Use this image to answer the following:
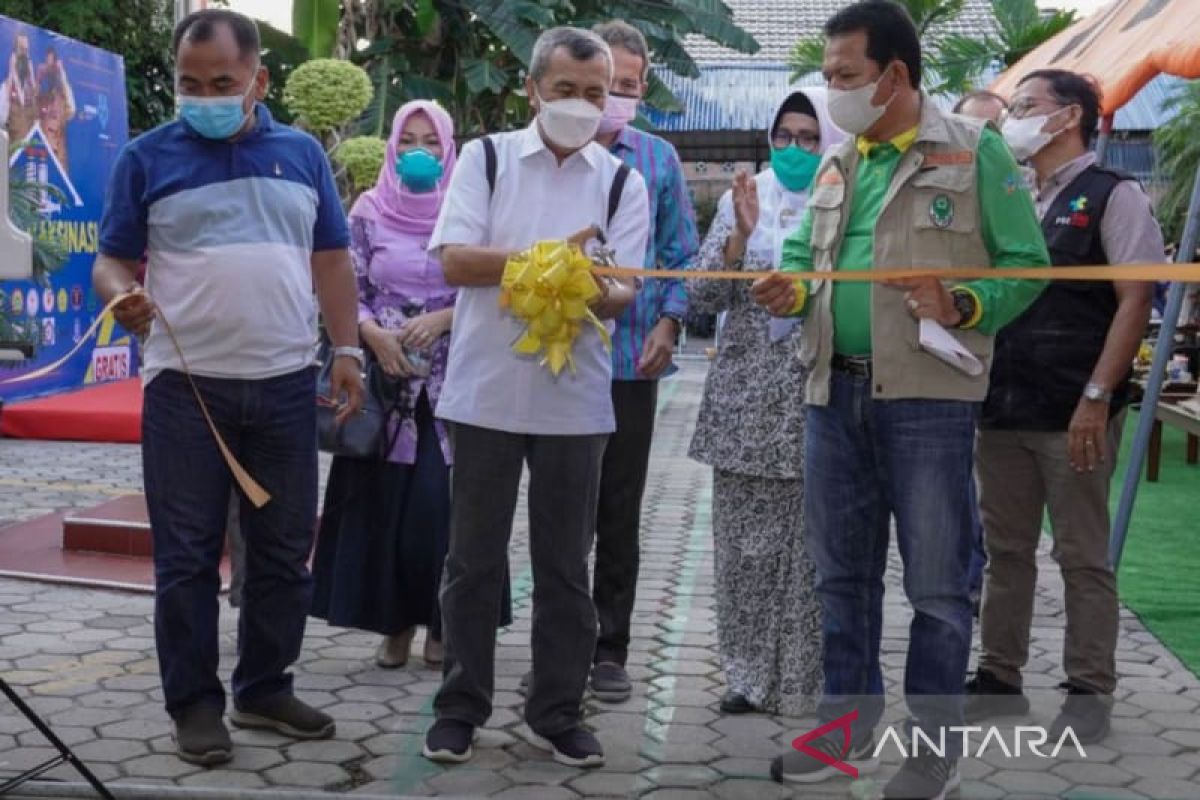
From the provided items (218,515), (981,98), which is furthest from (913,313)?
(981,98)

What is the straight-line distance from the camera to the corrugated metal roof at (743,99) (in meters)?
27.4

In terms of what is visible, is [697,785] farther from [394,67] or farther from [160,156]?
[394,67]

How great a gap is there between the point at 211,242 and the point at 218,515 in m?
0.77

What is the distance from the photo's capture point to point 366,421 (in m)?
5.29

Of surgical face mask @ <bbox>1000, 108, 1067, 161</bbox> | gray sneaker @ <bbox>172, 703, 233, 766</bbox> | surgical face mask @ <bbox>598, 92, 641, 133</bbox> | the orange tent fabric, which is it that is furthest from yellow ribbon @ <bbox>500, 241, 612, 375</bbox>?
the orange tent fabric

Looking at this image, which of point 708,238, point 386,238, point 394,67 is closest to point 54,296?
point 394,67

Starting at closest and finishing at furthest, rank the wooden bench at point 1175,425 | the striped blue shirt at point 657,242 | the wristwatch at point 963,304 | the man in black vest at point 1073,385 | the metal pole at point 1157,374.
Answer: the wristwatch at point 963,304 < the man in black vest at point 1073,385 < the striped blue shirt at point 657,242 < the metal pole at point 1157,374 < the wooden bench at point 1175,425

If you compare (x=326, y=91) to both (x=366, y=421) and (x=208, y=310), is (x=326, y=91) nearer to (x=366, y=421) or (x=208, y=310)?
(x=366, y=421)

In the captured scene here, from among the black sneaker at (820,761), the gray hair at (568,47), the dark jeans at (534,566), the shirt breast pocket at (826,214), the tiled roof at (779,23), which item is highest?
the tiled roof at (779,23)

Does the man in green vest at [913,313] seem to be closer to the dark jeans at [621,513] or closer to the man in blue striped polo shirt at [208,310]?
the dark jeans at [621,513]

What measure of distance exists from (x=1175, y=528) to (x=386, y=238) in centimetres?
601

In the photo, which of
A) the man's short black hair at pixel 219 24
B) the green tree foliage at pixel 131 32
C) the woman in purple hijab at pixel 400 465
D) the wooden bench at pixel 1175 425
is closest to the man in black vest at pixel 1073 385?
the woman in purple hijab at pixel 400 465

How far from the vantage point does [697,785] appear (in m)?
4.37

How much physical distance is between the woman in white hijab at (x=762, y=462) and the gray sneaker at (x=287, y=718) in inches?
49.6
